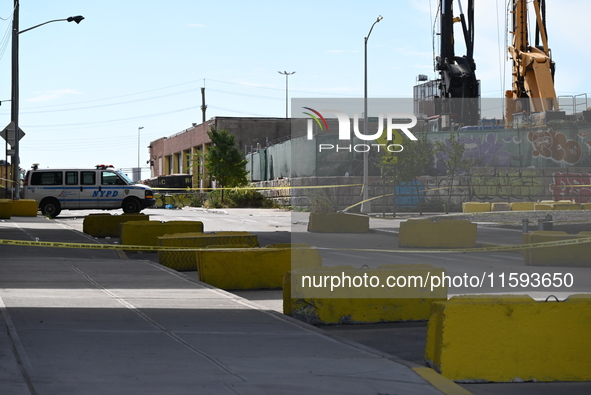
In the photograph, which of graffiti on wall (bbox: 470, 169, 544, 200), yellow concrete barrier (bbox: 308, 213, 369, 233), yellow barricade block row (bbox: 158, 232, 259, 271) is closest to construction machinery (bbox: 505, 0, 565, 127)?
graffiti on wall (bbox: 470, 169, 544, 200)

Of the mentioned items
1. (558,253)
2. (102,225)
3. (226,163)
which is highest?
(226,163)

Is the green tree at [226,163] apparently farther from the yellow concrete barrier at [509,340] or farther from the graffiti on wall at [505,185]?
the yellow concrete barrier at [509,340]

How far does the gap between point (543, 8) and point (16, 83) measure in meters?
27.7

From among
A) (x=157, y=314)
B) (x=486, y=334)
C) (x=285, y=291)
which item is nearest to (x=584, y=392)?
(x=486, y=334)

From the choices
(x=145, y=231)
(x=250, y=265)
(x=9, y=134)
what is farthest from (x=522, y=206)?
(x=250, y=265)

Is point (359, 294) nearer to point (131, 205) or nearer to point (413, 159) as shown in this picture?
point (131, 205)

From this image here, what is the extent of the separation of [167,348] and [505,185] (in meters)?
40.3

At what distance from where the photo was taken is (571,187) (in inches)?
1817

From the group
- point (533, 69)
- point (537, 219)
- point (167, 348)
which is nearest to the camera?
point (167, 348)

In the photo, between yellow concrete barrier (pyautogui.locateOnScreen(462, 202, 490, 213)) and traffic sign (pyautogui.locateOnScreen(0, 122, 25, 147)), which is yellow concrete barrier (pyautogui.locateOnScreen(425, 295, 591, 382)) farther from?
traffic sign (pyautogui.locateOnScreen(0, 122, 25, 147))

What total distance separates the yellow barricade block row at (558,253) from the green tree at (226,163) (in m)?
47.9

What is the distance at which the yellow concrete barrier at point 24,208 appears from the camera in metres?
34.5

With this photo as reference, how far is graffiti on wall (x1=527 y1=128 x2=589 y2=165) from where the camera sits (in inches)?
1923

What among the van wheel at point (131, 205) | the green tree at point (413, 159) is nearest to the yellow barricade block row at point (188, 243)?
the van wheel at point (131, 205)
